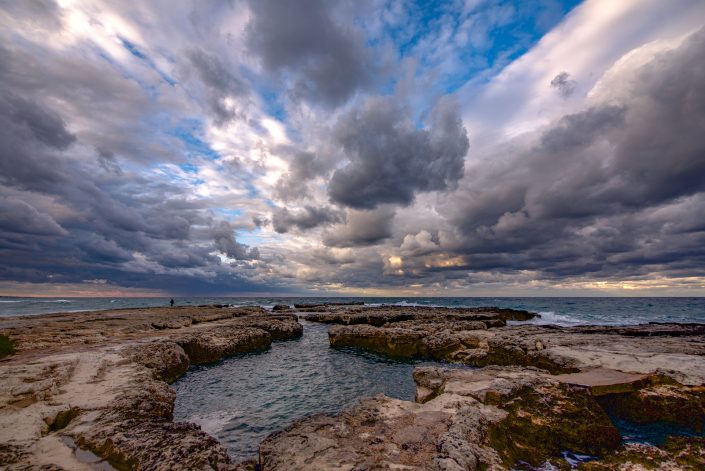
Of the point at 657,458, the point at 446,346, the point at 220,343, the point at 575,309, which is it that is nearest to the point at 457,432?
the point at 657,458

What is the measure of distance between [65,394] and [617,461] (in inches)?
661

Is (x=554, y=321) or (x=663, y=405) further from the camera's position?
(x=554, y=321)

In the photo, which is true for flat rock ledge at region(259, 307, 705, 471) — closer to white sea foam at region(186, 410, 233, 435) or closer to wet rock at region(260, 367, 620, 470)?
wet rock at region(260, 367, 620, 470)

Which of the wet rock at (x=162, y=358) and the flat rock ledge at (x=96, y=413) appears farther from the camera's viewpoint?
the wet rock at (x=162, y=358)

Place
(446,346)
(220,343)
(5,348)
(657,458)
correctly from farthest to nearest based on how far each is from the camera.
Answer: (446,346) < (220,343) < (5,348) < (657,458)

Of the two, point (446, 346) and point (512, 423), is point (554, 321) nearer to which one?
point (446, 346)

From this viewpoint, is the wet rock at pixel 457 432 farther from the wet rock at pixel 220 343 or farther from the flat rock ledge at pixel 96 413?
the wet rock at pixel 220 343

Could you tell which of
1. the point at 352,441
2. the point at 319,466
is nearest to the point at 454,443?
the point at 352,441

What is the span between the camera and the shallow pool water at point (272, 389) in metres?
12.1

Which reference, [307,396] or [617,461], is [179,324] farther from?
[617,461]

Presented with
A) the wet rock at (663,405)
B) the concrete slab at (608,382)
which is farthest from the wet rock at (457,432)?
the wet rock at (663,405)

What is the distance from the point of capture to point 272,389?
16281mm

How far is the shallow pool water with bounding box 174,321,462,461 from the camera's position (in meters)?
12.1

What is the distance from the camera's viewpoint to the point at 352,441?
7.80 metres
